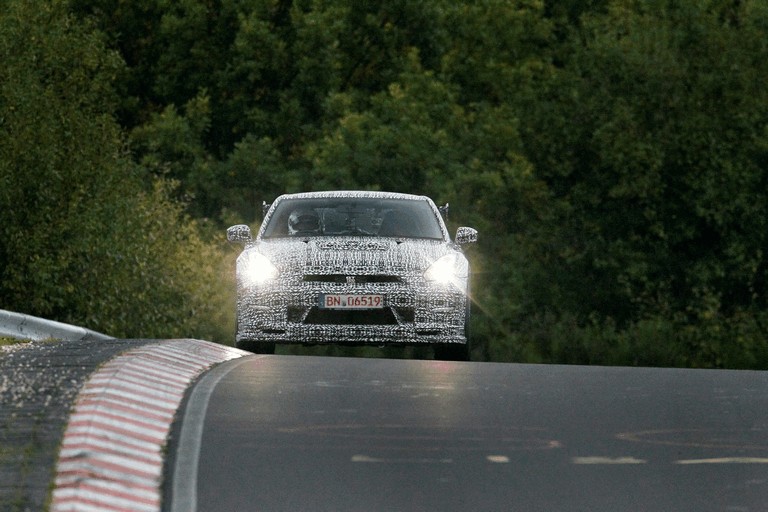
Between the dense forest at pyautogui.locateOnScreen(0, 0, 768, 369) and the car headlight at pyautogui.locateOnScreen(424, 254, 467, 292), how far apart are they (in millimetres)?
11018

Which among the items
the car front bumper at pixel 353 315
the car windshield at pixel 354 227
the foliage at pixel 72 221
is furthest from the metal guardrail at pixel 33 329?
the foliage at pixel 72 221

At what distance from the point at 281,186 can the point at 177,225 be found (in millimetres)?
9862

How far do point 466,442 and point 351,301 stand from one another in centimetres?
624

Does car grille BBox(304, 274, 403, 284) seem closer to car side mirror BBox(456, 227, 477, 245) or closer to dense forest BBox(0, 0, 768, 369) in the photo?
car side mirror BBox(456, 227, 477, 245)

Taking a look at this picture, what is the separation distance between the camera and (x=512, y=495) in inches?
375

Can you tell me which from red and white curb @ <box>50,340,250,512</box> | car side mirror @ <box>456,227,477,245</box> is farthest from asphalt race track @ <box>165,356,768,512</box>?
car side mirror @ <box>456,227,477,245</box>

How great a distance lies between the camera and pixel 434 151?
43.3 metres

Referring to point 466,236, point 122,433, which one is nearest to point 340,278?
point 466,236

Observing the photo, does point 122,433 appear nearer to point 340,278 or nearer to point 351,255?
point 340,278

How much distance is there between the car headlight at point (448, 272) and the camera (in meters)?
17.6

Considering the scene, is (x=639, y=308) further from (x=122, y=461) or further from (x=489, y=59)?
(x=122, y=461)

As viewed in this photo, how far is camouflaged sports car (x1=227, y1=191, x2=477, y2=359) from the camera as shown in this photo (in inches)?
687

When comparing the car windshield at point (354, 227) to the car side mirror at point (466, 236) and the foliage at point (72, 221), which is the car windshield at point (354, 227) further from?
the foliage at point (72, 221)

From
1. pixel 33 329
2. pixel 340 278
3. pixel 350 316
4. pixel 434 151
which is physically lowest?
pixel 33 329
